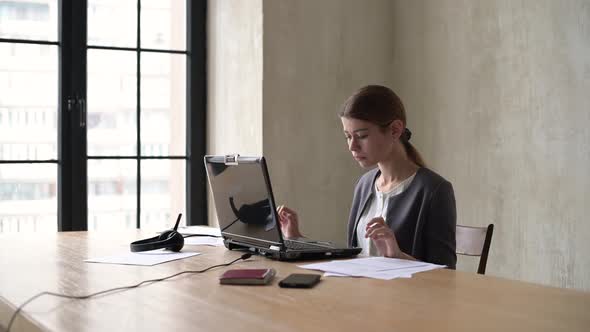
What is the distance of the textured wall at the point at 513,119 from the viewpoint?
317cm

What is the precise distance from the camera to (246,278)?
1.82 meters

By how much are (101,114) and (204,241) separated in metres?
1.73

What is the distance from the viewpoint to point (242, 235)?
2418mm

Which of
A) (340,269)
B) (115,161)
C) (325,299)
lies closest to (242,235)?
(340,269)

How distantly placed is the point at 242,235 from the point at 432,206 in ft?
2.15

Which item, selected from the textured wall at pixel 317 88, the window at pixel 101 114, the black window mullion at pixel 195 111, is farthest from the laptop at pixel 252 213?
the black window mullion at pixel 195 111

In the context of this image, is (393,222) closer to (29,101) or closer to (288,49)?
(288,49)

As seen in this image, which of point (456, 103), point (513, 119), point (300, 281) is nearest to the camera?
point (300, 281)

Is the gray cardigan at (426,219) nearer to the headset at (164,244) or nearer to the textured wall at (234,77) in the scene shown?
the headset at (164,244)

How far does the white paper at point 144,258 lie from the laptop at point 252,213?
0.17m

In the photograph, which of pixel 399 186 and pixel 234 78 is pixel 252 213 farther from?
pixel 234 78

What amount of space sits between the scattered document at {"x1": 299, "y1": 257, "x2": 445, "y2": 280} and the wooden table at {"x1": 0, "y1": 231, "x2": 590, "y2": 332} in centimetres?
5

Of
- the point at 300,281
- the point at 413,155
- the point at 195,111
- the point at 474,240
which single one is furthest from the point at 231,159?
the point at 195,111

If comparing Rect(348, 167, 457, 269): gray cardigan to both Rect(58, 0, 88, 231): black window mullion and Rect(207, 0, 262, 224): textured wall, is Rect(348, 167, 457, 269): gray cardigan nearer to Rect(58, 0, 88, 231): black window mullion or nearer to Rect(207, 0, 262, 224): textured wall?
Rect(207, 0, 262, 224): textured wall
